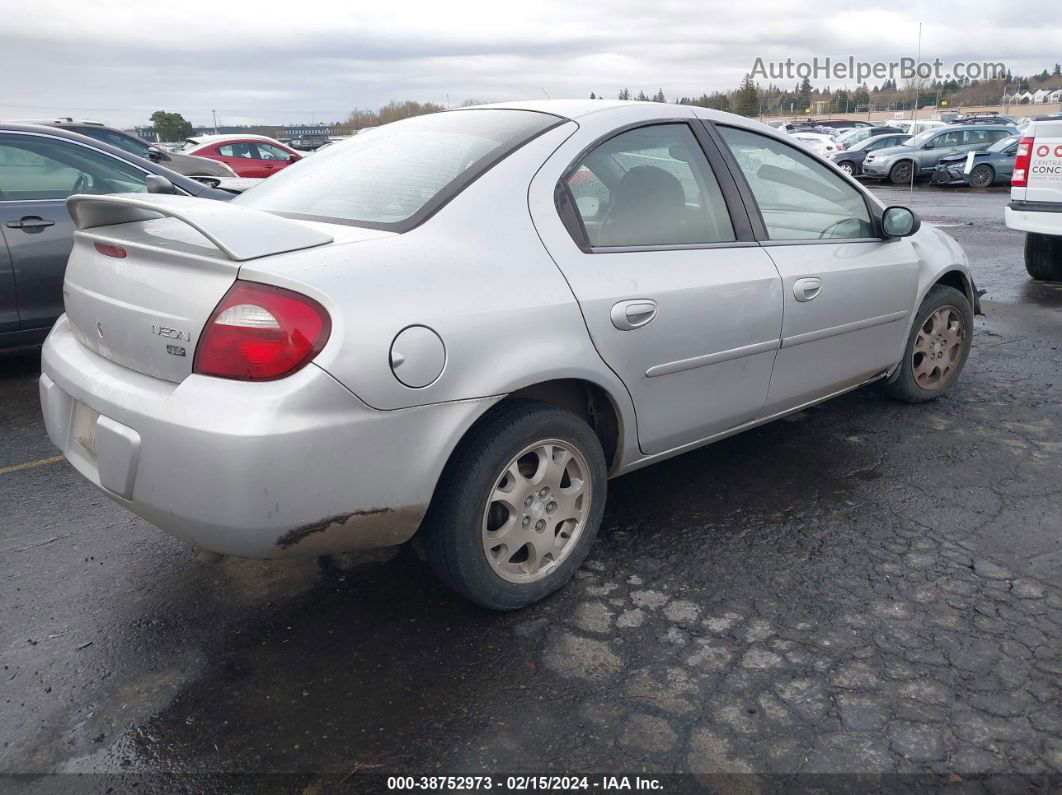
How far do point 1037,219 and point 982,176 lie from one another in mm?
15749

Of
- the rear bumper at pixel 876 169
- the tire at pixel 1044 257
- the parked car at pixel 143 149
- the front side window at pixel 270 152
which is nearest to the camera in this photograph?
the tire at pixel 1044 257

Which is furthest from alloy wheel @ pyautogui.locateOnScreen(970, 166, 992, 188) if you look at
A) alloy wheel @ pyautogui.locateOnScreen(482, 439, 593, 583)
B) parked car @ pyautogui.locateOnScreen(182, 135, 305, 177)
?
alloy wheel @ pyautogui.locateOnScreen(482, 439, 593, 583)

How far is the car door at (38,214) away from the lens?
17.6 feet

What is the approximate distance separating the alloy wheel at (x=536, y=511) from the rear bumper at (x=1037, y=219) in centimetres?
654

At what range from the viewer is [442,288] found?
96.3 inches

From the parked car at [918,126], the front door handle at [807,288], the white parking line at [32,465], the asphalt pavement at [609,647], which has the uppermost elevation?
the parked car at [918,126]

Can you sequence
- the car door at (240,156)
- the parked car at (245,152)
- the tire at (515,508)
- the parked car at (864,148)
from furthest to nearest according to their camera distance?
the parked car at (864,148), the car door at (240,156), the parked car at (245,152), the tire at (515,508)

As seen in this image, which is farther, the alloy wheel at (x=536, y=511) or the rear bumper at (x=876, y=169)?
the rear bumper at (x=876, y=169)

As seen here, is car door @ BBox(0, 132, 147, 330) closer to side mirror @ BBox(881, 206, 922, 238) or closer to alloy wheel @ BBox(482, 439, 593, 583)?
alloy wheel @ BBox(482, 439, 593, 583)

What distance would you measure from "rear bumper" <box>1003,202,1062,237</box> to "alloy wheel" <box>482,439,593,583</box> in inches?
257

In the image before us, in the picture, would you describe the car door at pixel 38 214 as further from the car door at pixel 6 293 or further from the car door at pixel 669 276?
the car door at pixel 669 276

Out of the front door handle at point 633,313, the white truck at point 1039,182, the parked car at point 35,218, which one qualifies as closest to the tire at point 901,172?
the white truck at point 1039,182

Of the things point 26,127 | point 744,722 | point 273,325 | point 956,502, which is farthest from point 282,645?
point 26,127

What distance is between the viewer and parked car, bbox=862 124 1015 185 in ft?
75.0
